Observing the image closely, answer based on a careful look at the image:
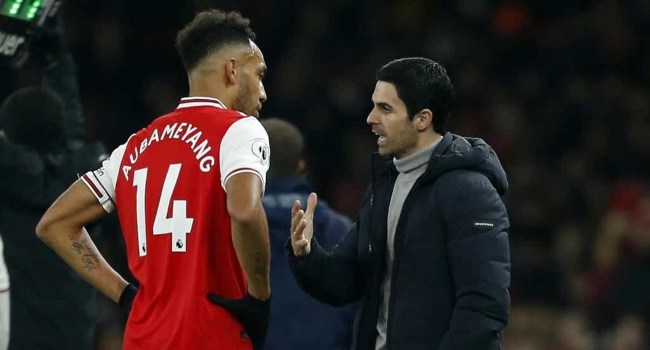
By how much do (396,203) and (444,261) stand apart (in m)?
0.29

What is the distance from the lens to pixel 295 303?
17.0 ft

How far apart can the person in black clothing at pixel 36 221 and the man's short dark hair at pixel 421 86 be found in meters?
2.11

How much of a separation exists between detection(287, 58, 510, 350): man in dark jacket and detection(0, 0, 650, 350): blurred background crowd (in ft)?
19.0

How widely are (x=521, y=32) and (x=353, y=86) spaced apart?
1.74 m

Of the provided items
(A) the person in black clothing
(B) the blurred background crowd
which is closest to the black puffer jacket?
(A) the person in black clothing

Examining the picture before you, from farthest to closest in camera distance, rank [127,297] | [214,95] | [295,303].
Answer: [295,303] → [127,297] → [214,95]

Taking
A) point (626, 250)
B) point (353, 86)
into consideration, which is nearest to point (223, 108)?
point (626, 250)

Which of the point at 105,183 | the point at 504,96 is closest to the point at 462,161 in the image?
the point at 105,183

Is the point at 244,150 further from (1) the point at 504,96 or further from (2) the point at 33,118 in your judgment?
(1) the point at 504,96

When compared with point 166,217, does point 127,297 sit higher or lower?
lower

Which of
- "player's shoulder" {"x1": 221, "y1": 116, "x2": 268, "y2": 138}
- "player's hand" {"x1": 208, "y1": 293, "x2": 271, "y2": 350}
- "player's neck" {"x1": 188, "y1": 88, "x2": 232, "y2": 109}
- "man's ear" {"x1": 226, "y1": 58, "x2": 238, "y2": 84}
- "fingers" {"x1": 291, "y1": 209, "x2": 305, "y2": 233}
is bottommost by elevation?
"player's hand" {"x1": 208, "y1": 293, "x2": 271, "y2": 350}

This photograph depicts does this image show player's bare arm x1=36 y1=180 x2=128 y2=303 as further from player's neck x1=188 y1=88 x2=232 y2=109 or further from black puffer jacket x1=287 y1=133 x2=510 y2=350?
black puffer jacket x1=287 y1=133 x2=510 y2=350

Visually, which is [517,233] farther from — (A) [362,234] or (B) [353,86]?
(A) [362,234]

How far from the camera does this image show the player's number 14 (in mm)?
3930
